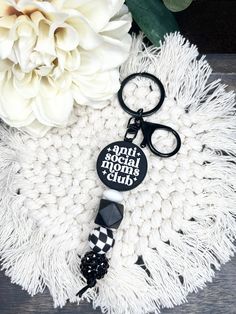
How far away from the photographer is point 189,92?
787mm

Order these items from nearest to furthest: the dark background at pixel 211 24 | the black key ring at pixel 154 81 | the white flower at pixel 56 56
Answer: the white flower at pixel 56 56, the black key ring at pixel 154 81, the dark background at pixel 211 24

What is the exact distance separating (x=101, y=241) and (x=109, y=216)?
33mm

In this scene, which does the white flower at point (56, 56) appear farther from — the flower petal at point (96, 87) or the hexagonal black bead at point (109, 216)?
the hexagonal black bead at point (109, 216)

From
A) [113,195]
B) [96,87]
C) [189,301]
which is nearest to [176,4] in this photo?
[96,87]

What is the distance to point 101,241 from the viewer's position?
2.36 feet

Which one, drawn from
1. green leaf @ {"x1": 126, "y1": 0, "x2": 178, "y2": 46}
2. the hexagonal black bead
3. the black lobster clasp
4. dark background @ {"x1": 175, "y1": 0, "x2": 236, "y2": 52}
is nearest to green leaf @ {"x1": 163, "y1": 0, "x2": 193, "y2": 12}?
green leaf @ {"x1": 126, "y1": 0, "x2": 178, "y2": 46}

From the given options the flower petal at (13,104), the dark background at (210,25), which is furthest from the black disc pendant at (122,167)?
the dark background at (210,25)

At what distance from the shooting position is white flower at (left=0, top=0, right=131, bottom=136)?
2.18ft

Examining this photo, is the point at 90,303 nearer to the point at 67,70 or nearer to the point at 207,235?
the point at 207,235

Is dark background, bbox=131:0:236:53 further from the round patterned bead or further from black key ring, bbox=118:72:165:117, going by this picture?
the round patterned bead

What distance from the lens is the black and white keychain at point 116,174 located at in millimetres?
717

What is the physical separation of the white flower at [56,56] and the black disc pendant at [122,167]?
0.07m

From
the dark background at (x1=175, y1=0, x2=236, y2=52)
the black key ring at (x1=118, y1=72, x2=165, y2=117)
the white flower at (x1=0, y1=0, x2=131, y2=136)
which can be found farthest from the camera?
the dark background at (x1=175, y1=0, x2=236, y2=52)

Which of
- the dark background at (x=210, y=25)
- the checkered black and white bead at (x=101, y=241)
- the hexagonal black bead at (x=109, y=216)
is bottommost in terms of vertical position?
the checkered black and white bead at (x=101, y=241)
